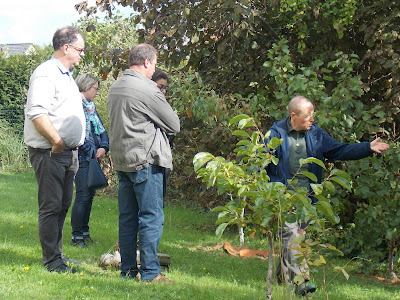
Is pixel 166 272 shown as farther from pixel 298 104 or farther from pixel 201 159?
pixel 201 159

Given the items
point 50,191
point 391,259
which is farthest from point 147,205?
point 391,259

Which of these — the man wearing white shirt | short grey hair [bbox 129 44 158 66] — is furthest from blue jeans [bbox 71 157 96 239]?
short grey hair [bbox 129 44 158 66]

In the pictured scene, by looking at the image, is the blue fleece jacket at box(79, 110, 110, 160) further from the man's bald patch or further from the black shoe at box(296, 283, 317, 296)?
the black shoe at box(296, 283, 317, 296)

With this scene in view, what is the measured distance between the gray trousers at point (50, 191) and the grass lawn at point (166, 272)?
19cm

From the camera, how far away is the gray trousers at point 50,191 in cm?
522

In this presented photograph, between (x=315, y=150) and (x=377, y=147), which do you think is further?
(x=315, y=150)

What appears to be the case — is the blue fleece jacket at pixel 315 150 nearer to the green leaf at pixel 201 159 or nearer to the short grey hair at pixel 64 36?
the green leaf at pixel 201 159

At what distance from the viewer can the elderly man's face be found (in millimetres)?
5281

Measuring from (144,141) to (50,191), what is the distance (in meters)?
1.00

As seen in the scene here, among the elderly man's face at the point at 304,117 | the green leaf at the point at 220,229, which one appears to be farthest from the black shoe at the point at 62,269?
the elderly man's face at the point at 304,117


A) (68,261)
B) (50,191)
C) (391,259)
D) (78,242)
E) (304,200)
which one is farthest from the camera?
(78,242)

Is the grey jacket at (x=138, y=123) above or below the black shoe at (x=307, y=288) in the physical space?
above

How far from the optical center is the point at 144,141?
5.04 m

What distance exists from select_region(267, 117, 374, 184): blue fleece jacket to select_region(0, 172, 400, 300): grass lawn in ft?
3.57
